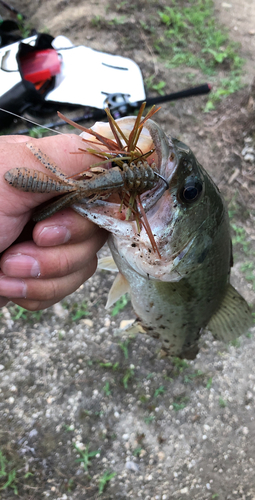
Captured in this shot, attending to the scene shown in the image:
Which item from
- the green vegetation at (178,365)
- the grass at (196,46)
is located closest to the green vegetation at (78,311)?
the green vegetation at (178,365)

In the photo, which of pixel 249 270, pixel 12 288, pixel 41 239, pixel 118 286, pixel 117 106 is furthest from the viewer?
pixel 117 106

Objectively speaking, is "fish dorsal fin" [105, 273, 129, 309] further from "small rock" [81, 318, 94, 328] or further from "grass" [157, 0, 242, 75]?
"grass" [157, 0, 242, 75]

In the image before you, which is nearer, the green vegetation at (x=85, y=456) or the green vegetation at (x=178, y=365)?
the green vegetation at (x=85, y=456)

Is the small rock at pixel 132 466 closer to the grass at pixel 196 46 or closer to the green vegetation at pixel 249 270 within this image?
the green vegetation at pixel 249 270

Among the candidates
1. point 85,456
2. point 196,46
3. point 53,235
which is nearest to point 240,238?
point 85,456

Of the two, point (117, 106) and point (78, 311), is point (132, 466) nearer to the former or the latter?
point (78, 311)

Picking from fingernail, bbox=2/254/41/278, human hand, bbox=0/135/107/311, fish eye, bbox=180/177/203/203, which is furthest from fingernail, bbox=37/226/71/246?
fish eye, bbox=180/177/203/203

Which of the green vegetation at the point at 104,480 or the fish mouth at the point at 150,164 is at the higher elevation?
the fish mouth at the point at 150,164
